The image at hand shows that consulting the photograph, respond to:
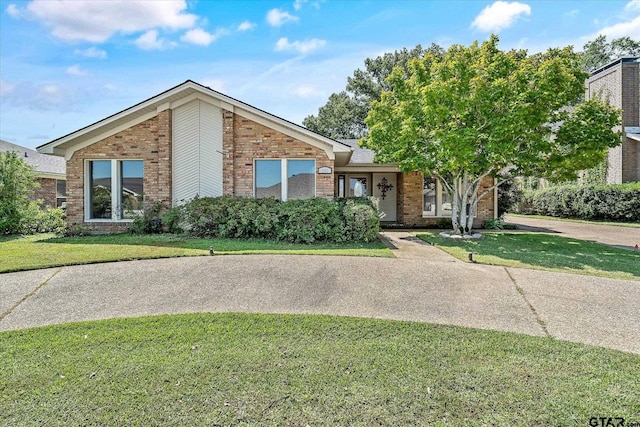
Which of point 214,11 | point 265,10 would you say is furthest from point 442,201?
point 214,11

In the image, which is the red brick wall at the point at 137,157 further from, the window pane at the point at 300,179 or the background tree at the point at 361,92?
the background tree at the point at 361,92

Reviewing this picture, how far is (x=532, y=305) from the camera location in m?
4.89

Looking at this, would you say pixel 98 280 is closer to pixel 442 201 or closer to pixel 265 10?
pixel 265 10

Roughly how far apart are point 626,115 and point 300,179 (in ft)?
70.8

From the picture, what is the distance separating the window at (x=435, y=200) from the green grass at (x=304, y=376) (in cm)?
1231

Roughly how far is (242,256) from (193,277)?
170 centimetres

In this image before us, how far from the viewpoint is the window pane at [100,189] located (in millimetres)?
12250

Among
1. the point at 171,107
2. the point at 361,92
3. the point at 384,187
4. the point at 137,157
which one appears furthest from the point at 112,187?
the point at 361,92

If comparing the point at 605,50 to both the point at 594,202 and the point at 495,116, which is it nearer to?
the point at 594,202

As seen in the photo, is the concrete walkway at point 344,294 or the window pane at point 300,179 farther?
Answer: the window pane at point 300,179

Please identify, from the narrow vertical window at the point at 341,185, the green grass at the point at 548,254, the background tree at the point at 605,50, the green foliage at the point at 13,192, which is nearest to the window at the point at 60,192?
the green foliage at the point at 13,192

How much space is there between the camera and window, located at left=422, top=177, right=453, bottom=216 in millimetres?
15680

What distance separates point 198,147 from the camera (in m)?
12.2

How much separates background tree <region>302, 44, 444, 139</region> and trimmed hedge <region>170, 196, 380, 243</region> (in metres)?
25.1
